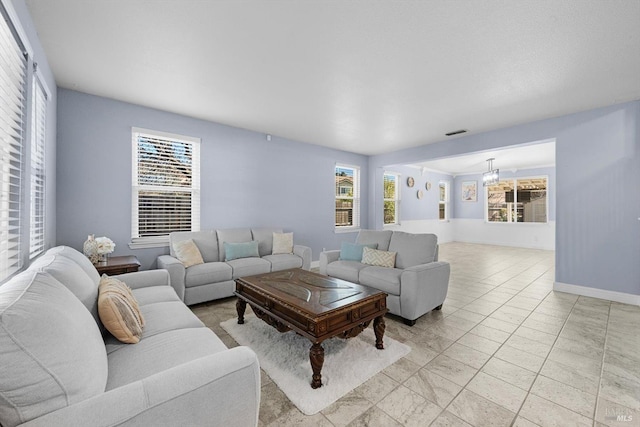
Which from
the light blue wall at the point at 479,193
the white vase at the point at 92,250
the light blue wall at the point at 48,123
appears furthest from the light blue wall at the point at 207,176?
the light blue wall at the point at 479,193

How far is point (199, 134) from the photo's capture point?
171 inches

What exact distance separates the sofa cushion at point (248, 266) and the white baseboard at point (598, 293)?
4.48 meters

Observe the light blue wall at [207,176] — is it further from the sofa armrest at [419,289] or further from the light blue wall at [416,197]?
the sofa armrest at [419,289]

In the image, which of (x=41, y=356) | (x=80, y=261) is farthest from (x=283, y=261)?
(x=41, y=356)

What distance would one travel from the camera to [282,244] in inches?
181

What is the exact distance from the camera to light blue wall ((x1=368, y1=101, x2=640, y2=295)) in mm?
3658

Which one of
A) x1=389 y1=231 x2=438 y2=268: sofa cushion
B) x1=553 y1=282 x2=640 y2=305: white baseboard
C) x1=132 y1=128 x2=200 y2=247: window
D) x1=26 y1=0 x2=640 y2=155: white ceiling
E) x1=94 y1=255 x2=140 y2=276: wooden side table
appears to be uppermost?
x1=26 y1=0 x2=640 y2=155: white ceiling

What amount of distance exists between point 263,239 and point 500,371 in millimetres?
3546

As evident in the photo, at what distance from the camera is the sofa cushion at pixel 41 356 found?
32.8 inches

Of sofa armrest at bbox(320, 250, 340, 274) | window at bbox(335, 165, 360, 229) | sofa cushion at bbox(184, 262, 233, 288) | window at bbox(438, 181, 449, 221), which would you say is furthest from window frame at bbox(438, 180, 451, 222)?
sofa cushion at bbox(184, 262, 233, 288)

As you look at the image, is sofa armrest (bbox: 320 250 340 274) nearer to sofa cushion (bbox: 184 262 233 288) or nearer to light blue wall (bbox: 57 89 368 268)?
sofa cushion (bbox: 184 262 233 288)

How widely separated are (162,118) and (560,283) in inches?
256

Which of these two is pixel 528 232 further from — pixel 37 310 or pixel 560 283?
pixel 37 310

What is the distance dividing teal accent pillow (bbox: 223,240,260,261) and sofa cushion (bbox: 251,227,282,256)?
263 millimetres
